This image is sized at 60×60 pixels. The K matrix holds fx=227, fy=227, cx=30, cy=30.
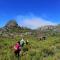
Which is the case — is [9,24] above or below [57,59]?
above

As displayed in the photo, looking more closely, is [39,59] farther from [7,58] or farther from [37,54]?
[7,58]

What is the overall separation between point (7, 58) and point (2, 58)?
359 millimetres

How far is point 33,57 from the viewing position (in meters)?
11.3

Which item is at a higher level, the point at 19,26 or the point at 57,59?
the point at 19,26

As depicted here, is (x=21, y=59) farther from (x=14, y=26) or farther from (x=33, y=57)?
(x=14, y=26)

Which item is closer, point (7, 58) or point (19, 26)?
point (7, 58)

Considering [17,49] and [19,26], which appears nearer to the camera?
[17,49]

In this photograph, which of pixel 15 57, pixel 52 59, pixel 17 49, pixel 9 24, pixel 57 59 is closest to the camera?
pixel 17 49

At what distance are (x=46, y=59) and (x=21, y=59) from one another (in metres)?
1.40

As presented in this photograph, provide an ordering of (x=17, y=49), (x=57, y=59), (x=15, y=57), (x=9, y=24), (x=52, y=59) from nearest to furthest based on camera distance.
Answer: (x=17, y=49)
(x=15, y=57)
(x=52, y=59)
(x=57, y=59)
(x=9, y=24)

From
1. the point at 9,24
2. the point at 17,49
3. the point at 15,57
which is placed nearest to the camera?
the point at 17,49

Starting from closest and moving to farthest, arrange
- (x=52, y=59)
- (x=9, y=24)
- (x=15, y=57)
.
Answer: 1. (x=15, y=57)
2. (x=52, y=59)
3. (x=9, y=24)

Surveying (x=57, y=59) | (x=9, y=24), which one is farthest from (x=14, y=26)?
(x=57, y=59)

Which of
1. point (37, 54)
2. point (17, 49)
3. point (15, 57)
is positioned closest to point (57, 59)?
point (37, 54)
